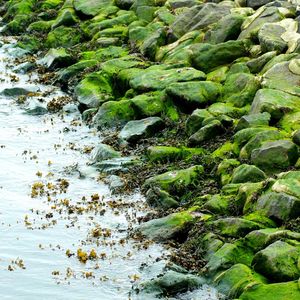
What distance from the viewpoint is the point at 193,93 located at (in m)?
30.8

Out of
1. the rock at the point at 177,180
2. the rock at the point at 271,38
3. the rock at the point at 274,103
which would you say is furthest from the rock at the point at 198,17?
the rock at the point at 177,180

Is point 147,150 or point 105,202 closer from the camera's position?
point 105,202

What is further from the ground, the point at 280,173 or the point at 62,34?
the point at 280,173

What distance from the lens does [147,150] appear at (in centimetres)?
2788

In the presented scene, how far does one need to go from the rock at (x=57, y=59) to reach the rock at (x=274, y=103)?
1579 centimetres

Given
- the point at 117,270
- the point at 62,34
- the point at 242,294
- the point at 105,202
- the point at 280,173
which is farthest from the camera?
the point at 62,34

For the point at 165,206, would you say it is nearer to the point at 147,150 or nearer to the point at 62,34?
the point at 147,150

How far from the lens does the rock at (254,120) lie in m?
26.6

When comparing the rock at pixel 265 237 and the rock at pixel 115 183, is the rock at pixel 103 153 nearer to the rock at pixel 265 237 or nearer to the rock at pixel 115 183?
the rock at pixel 115 183

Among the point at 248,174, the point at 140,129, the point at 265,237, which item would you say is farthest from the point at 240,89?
the point at 265,237

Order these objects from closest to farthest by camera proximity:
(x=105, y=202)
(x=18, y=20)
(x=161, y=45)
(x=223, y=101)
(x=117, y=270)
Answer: (x=117, y=270)
(x=105, y=202)
(x=223, y=101)
(x=161, y=45)
(x=18, y=20)

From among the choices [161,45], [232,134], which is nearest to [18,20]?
[161,45]

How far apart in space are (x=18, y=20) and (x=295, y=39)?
24.9 metres

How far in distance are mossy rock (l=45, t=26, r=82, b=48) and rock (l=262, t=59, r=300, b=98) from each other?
1759 cm
